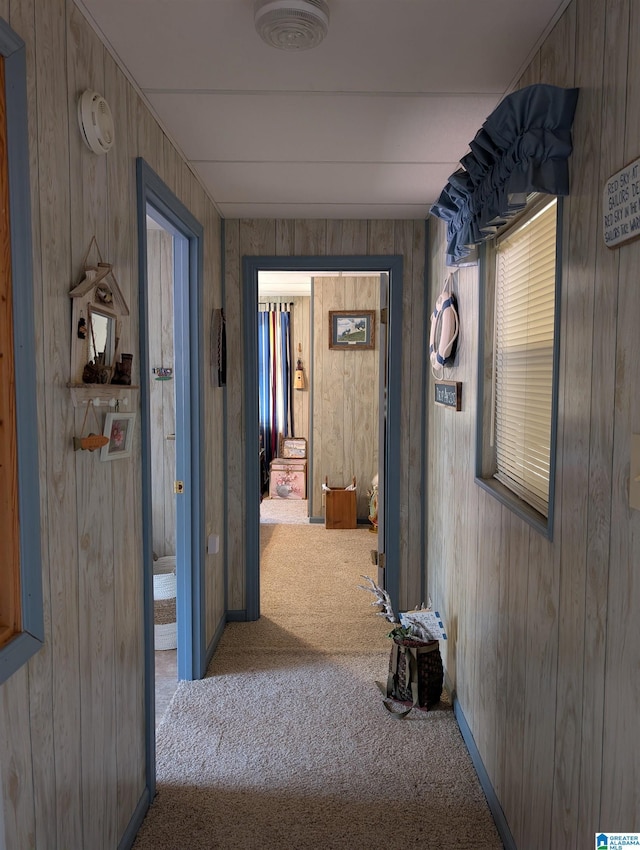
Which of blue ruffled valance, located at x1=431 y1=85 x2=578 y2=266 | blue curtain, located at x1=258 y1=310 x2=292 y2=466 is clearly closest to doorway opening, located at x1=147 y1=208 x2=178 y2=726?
blue ruffled valance, located at x1=431 y1=85 x2=578 y2=266

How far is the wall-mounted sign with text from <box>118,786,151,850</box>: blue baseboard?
2048 mm

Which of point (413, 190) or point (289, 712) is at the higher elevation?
point (413, 190)

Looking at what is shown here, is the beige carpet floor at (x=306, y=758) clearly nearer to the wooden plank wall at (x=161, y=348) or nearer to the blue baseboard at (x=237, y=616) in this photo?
the blue baseboard at (x=237, y=616)

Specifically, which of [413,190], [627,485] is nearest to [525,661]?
[627,485]

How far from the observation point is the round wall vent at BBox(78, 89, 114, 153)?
149 centimetres

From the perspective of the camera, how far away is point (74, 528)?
58.4 inches

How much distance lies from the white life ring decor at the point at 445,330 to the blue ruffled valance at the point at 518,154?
66 centimetres

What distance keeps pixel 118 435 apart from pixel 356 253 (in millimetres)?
2136

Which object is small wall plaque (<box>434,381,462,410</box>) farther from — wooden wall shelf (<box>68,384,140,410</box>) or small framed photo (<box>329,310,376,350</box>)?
small framed photo (<box>329,310,376,350</box>)

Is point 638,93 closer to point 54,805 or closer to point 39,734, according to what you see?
point 39,734

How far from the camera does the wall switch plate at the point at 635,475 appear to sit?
1060 millimetres

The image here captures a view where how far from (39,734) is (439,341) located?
2.21 meters

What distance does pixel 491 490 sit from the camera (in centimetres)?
206

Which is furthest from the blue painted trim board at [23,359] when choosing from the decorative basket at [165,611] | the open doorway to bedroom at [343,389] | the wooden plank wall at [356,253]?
the open doorway to bedroom at [343,389]
